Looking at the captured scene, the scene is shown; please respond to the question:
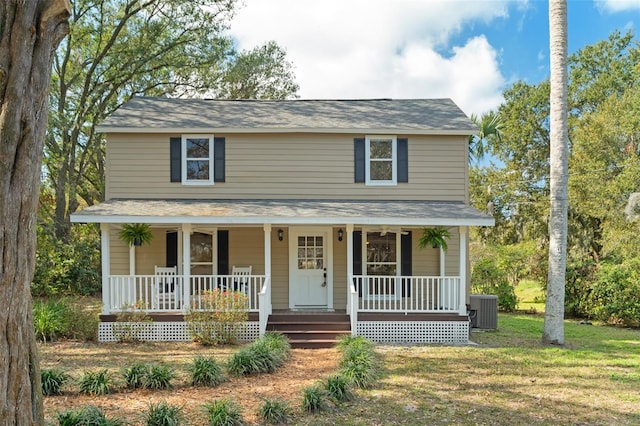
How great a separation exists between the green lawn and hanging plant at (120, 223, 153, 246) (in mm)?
6650

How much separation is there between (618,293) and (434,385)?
11.4 metres

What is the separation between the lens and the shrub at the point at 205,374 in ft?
23.4

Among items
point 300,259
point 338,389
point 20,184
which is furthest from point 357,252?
point 20,184

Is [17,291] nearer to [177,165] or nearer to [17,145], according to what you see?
[17,145]

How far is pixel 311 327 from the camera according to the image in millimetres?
11070

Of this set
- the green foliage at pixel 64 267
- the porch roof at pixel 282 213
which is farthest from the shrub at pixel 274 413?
the green foliage at pixel 64 267

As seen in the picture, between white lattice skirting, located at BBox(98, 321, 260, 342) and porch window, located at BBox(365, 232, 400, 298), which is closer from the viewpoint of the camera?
white lattice skirting, located at BBox(98, 321, 260, 342)

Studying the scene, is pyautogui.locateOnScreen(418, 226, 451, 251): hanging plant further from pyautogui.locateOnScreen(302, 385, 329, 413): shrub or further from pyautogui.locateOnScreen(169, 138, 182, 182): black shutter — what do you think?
pyautogui.locateOnScreen(169, 138, 182, 182): black shutter

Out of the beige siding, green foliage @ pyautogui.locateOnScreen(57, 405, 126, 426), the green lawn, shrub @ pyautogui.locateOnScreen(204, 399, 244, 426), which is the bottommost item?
the green lawn

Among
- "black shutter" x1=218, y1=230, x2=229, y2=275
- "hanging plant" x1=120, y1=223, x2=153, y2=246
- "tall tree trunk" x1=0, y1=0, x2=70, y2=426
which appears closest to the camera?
"tall tree trunk" x1=0, y1=0, x2=70, y2=426

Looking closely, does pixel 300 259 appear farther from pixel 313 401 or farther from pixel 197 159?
pixel 313 401

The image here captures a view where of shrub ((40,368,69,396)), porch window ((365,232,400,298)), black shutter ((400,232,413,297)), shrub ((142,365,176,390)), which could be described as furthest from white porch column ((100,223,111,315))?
black shutter ((400,232,413,297))

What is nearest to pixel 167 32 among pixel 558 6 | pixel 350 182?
pixel 350 182

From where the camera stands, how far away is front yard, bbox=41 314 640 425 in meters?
6.05
